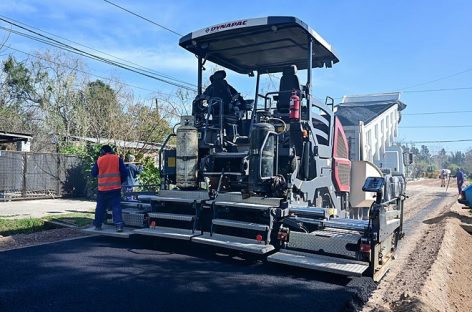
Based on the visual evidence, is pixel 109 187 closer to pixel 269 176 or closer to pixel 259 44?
pixel 269 176

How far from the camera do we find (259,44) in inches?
284

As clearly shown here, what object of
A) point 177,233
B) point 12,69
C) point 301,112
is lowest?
point 177,233

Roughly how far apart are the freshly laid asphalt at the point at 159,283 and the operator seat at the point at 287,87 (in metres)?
2.63

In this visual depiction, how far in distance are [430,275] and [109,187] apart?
17.3 feet

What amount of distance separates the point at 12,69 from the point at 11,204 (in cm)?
1965

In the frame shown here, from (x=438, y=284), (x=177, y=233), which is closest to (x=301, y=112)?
(x=177, y=233)

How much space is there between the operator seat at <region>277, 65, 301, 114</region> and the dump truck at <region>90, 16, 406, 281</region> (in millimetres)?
17

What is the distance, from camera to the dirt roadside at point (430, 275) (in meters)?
4.74

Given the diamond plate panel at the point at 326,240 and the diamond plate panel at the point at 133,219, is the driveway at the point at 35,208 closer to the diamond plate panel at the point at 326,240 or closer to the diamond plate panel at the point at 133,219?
the diamond plate panel at the point at 133,219

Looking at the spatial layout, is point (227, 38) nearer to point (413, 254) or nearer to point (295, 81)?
point (295, 81)

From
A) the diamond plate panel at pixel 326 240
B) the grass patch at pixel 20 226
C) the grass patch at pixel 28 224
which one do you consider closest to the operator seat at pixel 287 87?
the diamond plate panel at pixel 326 240

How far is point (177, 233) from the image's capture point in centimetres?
611

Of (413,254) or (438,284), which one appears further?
(413,254)

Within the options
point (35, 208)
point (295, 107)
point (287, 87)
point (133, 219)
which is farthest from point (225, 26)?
point (35, 208)
